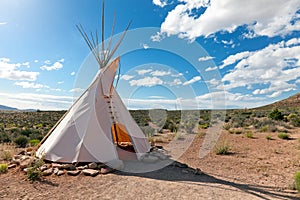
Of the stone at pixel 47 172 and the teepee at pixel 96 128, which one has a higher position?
the teepee at pixel 96 128

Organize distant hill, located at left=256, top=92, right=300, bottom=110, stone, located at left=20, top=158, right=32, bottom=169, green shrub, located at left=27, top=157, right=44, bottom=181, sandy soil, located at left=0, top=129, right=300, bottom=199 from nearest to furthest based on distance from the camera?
sandy soil, located at left=0, top=129, right=300, bottom=199 → green shrub, located at left=27, top=157, right=44, bottom=181 → stone, located at left=20, top=158, right=32, bottom=169 → distant hill, located at left=256, top=92, right=300, bottom=110

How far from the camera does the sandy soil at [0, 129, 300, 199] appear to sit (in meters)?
4.59

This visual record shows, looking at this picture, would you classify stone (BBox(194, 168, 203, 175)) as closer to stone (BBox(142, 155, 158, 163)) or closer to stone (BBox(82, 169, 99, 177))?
stone (BBox(142, 155, 158, 163))

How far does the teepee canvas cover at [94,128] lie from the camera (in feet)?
20.7

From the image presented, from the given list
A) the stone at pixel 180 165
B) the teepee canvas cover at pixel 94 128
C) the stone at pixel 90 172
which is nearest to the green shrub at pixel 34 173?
the teepee canvas cover at pixel 94 128

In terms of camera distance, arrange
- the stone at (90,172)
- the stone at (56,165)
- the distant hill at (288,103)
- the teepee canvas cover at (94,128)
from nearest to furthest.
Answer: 1. the stone at (90,172)
2. the stone at (56,165)
3. the teepee canvas cover at (94,128)
4. the distant hill at (288,103)

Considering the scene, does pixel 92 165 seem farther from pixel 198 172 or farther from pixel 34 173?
pixel 198 172

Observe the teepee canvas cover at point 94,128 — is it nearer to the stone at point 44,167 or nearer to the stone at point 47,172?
the stone at point 44,167

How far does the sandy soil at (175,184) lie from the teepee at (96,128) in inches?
31.7

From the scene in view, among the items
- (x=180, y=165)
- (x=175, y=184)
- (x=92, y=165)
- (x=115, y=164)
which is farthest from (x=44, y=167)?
(x=180, y=165)

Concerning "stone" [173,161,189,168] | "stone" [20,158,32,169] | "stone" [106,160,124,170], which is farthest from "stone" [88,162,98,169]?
"stone" [173,161,189,168]

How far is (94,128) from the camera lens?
6.75 meters

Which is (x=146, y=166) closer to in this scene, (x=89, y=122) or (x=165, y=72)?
(x=89, y=122)

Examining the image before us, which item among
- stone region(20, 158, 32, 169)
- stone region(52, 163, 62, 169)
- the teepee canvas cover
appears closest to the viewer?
stone region(52, 163, 62, 169)
